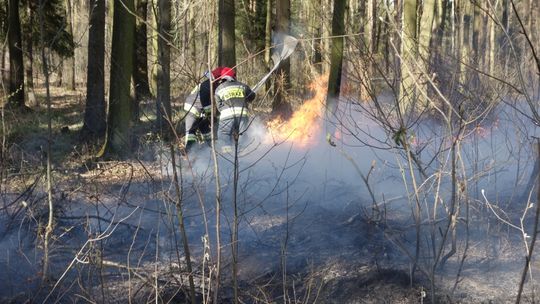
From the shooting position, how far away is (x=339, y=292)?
5629mm

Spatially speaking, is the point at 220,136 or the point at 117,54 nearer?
the point at 220,136

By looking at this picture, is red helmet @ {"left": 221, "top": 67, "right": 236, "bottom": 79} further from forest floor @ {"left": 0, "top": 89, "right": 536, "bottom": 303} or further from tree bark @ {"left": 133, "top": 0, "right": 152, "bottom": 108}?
tree bark @ {"left": 133, "top": 0, "right": 152, "bottom": 108}

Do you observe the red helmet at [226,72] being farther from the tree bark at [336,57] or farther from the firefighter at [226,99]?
the tree bark at [336,57]

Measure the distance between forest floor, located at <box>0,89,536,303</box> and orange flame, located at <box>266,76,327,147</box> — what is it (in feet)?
11.8

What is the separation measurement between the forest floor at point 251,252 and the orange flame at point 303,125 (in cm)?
358

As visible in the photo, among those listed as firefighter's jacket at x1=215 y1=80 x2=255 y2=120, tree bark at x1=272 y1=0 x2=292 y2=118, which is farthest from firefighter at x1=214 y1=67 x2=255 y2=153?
tree bark at x1=272 y1=0 x2=292 y2=118

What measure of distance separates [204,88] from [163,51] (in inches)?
198

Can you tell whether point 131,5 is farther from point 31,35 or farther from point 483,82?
point 31,35

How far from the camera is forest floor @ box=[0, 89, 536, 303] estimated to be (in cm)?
516

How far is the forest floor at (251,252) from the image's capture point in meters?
5.16

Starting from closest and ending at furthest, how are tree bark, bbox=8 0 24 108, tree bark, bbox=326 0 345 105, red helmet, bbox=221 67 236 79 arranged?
red helmet, bbox=221 67 236 79
tree bark, bbox=326 0 345 105
tree bark, bbox=8 0 24 108

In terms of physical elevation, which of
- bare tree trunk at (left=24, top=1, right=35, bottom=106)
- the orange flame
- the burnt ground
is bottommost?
the burnt ground

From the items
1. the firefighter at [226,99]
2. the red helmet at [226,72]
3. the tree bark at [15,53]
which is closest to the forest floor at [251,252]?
the firefighter at [226,99]

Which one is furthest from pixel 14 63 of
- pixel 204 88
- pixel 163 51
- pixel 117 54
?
pixel 163 51
